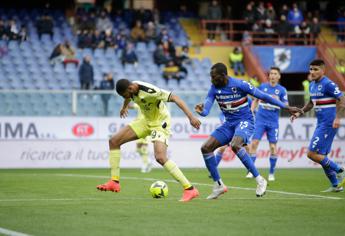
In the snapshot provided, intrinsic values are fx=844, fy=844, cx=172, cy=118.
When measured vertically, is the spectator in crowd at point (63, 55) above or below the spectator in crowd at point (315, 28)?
below

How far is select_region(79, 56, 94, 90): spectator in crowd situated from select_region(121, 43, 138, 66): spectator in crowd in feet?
8.40

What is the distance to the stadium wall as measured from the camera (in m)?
25.7

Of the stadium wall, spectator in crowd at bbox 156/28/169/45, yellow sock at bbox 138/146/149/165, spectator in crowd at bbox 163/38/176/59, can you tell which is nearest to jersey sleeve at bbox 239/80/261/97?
yellow sock at bbox 138/146/149/165

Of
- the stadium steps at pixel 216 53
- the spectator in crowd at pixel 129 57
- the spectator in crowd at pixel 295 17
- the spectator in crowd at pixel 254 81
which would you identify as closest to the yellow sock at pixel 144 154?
the spectator in crowd at pixel 254 81

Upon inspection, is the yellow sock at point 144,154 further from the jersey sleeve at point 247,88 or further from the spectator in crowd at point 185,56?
the spectator in crowd at point 185,56

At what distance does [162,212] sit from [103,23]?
23.7 m

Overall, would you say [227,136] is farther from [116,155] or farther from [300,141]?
[300,141]

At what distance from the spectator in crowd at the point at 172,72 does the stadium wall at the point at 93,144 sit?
19.8 feet

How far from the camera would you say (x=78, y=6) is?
37.6 meters

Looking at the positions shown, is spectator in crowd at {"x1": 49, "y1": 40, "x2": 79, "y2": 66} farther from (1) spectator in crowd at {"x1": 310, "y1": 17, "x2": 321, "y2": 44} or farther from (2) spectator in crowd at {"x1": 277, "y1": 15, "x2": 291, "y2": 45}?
(1) spectator in crowd at {"x1": 310, "y1": 17, "x2": 321, "y2": 44}

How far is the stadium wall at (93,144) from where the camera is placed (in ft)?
84.3

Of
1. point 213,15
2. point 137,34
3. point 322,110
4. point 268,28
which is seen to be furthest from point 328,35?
point 322,110

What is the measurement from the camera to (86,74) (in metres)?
30.8

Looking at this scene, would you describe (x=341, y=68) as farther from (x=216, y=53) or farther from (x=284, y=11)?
(x=216, y=53)
